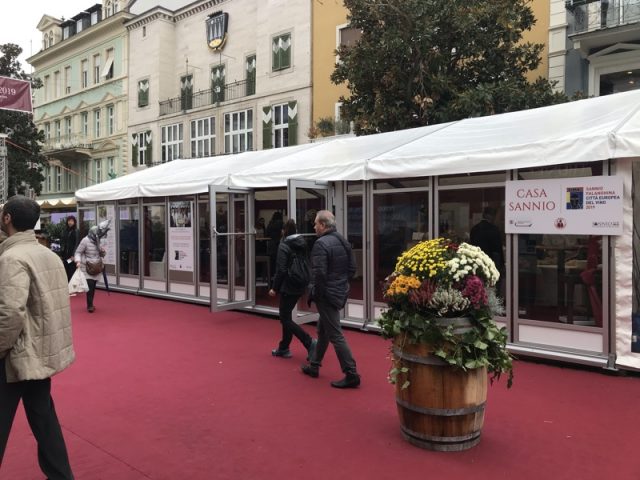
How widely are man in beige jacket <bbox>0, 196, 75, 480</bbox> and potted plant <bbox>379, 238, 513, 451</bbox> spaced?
6.90 ft

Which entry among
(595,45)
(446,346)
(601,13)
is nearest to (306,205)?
(446,346)

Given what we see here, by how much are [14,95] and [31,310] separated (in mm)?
7928

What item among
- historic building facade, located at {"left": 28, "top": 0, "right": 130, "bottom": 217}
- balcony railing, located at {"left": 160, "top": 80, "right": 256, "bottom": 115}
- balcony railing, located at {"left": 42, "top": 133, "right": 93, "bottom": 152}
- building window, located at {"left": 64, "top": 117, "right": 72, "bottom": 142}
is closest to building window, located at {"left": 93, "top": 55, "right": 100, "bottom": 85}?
historic building facade, located at {"left": 28, "top": 0, "right": 130, "bottom": 217}

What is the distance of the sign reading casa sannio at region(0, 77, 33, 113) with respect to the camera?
9.04 metres

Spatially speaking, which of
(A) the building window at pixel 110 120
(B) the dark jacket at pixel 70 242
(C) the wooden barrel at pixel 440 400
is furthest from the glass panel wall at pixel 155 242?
(A) the building window at pixel 110 120

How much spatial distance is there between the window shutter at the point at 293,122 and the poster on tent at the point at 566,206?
50.5 ft

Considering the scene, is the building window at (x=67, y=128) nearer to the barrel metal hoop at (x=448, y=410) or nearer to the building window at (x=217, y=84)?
the building window at (x=217, y=84)

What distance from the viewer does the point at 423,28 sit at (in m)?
10.9

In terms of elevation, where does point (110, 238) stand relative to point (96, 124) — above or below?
below

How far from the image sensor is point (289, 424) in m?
4.19

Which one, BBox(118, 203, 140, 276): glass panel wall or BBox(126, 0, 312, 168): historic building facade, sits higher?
BBox(126, 0, 312, 168): historic building facade

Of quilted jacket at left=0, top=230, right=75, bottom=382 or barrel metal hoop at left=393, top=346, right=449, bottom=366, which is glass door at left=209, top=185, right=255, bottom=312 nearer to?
barrel metal hoop at left=393, top=346, right=449, bottom=366

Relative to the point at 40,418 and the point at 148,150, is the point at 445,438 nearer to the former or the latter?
the point at 40,418

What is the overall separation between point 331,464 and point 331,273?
1.99 metres
